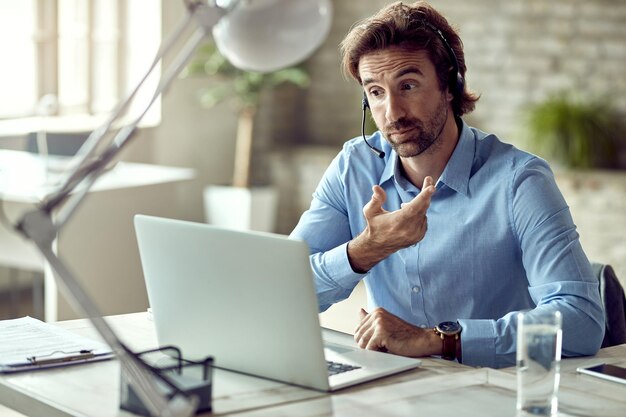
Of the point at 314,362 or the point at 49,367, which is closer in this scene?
the point at 314,362

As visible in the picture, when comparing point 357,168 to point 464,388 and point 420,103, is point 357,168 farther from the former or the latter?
point 464,388

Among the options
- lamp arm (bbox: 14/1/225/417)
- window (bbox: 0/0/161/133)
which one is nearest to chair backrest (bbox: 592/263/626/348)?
lamp arm (bbox: 14/1/225/417)

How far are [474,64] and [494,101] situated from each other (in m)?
0.26

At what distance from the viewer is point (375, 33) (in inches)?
91.1

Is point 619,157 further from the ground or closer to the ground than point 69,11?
closer to the ground

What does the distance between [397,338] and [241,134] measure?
4708 mm

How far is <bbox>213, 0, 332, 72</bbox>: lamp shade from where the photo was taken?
1735 millimetres

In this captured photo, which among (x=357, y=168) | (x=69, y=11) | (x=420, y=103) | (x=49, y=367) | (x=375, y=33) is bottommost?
(x=49, y=367)

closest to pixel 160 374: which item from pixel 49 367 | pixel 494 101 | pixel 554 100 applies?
pixel 49 367

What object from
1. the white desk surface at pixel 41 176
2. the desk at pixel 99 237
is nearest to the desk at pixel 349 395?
the white desk surface at pixel 41 176

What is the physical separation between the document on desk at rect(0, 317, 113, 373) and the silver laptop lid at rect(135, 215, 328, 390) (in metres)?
0.16

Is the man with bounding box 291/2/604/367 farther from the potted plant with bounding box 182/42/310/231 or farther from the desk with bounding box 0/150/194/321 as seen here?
the potted plant with bounding box 182/42/310/231

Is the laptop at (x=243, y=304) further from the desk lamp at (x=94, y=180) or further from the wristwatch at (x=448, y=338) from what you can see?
the desk lamp at (x=94, y=180)

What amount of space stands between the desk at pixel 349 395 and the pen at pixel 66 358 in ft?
0.09
